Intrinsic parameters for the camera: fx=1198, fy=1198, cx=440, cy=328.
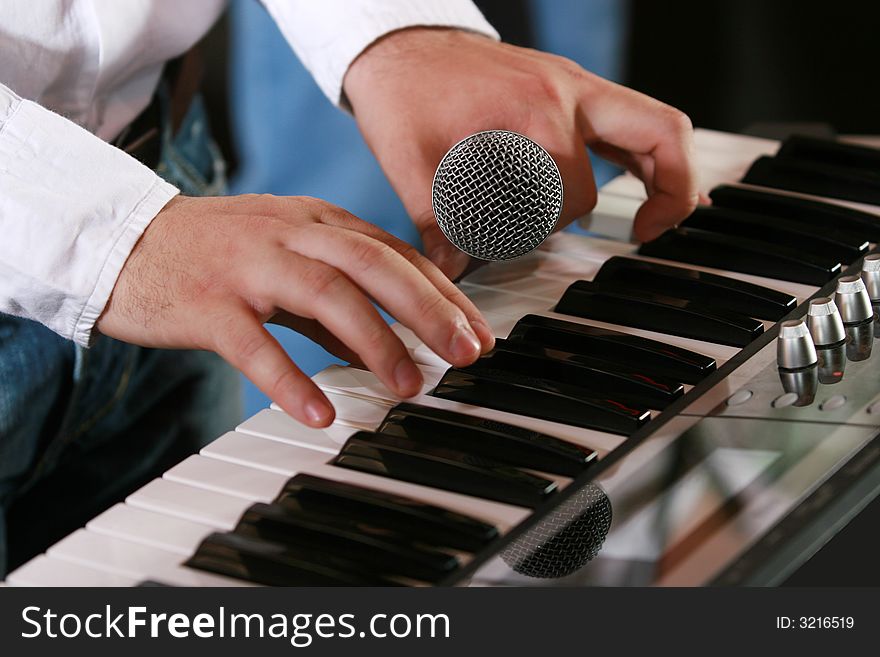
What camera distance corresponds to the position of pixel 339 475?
0.90 m

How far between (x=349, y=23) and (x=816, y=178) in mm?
567

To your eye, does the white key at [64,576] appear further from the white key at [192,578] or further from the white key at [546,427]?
the white key at [546,427]

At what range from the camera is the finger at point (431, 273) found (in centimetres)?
99

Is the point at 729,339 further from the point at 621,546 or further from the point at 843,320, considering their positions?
the point at 621,546

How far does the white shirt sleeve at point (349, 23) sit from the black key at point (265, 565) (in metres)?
0.68

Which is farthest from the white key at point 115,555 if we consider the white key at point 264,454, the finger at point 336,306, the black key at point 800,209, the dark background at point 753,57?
the dark background at point 753,57

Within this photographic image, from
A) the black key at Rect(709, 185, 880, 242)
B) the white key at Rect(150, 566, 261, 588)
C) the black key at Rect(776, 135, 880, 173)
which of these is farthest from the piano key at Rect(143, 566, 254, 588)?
the black key at Rect(776, 135, 880, 173)

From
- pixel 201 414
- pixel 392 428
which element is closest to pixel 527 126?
pixel 392 428

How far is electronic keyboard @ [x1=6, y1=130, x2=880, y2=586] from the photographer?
32.2 inches

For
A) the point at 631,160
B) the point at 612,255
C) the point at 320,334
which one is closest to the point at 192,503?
the point at 320,334

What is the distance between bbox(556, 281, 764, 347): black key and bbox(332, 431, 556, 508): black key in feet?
0.88

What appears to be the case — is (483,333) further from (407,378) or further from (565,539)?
(565,539)

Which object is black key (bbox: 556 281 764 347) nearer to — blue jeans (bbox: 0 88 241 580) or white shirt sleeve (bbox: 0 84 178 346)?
white shirt sleeve (bbox: 0 84 178 346)

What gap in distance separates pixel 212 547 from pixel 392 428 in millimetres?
190
